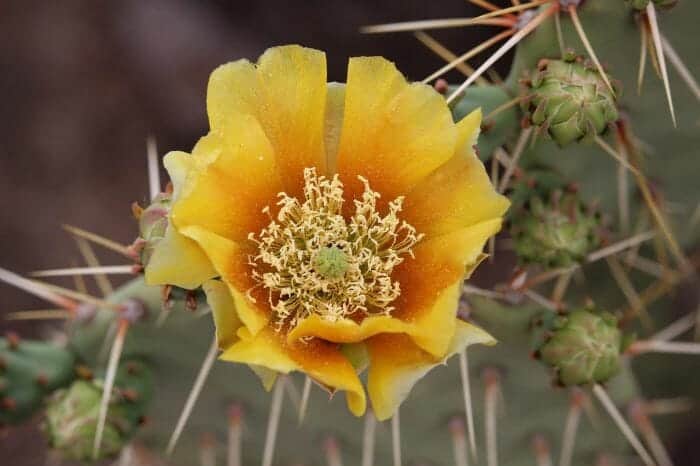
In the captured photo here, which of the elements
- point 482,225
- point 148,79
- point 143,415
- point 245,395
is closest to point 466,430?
point 245,395

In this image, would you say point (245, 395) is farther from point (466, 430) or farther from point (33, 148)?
point (33, 148)

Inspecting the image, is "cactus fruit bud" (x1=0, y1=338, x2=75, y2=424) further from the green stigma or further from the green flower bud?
the green stigma

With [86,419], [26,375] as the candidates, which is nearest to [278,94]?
[86,419]

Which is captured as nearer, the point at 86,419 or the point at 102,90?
the point at 86,419

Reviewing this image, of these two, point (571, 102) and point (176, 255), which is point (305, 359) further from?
point (571, 102)

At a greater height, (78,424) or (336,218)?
(336,218)

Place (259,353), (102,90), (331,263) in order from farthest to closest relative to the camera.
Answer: (102,90), (331,263), (259,353)
